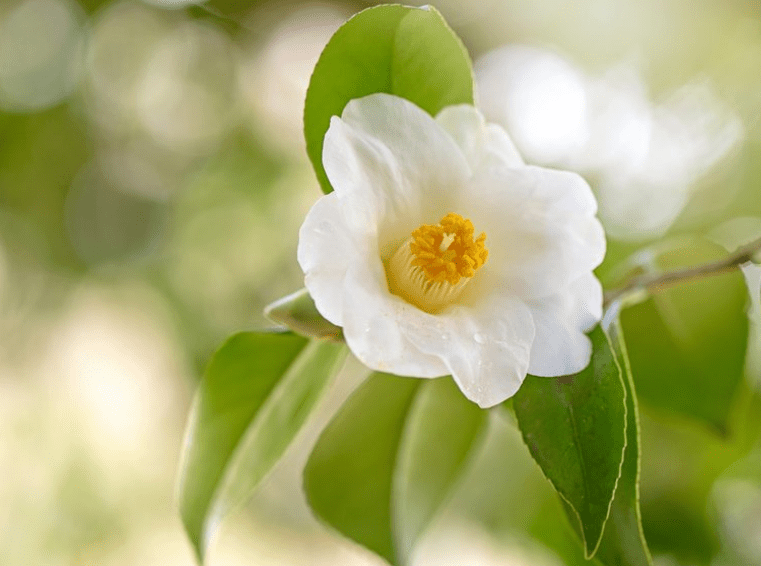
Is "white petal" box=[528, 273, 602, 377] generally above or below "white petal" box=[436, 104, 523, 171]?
below

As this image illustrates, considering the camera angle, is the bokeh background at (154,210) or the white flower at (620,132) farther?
the bokeh background at (154,210)

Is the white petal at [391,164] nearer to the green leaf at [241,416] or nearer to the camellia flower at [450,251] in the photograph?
the camellia flower at [450,251]

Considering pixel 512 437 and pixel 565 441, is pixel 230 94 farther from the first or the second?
pixel 565 441

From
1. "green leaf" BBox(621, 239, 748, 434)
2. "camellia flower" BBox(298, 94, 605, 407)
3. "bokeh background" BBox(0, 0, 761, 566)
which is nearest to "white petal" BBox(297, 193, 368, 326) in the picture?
"camellia flower" BBox(298, 94, 605, 407)

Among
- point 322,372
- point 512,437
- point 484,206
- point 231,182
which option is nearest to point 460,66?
point 484,206

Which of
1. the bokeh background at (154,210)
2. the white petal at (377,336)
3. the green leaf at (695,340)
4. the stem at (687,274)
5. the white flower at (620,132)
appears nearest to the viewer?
the white petal at (377,336)

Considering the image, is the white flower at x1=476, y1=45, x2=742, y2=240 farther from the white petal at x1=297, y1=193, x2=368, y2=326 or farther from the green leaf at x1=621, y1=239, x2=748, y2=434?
the white petal at x1=297, y1=193, x2=368, y2=326

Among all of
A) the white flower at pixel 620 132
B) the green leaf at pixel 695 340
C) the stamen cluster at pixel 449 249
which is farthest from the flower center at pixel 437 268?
the white flower at pixel 620 132

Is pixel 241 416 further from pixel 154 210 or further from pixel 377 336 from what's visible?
pixel 154 210
